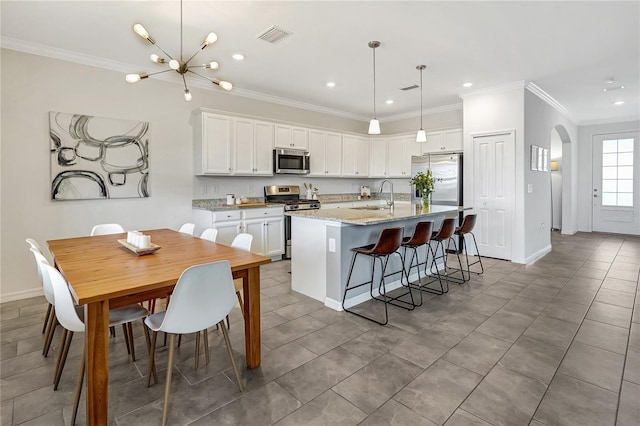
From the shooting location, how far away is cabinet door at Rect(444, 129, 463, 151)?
6000mm

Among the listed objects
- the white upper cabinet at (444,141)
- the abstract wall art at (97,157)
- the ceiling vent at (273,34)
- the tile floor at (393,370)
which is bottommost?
the tile floor at (393,370)

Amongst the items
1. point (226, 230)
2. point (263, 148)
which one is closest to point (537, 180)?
point (263, 148)

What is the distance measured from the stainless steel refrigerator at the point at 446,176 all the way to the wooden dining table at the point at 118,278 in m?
4.28

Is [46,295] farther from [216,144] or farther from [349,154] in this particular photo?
[349,154]

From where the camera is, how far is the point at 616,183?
772 cm

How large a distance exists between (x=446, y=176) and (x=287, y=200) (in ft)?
9.26

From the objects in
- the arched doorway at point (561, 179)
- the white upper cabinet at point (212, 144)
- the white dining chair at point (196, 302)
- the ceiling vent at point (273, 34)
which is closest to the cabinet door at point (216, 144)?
the white upper cabinet at point (212, 144)

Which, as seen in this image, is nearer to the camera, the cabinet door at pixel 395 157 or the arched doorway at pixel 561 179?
the cabinet door at pixel 395 157

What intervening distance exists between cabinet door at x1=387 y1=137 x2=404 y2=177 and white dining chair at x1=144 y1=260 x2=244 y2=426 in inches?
224

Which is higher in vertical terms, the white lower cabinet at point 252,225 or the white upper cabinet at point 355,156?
the white upper cabinet at point 355,156

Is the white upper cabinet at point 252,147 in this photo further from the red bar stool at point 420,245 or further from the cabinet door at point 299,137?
the red bar stool at point 420,245

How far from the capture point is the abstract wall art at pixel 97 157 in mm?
3795

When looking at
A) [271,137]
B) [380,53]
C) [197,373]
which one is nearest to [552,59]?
[380,53]

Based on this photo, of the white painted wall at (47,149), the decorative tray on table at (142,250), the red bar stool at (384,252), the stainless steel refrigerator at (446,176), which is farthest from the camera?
the stainless steel refrigerator at (446,176)
